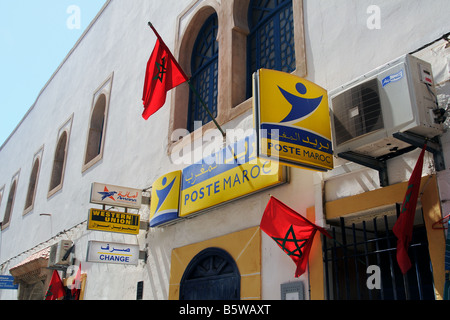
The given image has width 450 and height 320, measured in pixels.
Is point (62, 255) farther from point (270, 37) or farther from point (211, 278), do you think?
point (270, 37)

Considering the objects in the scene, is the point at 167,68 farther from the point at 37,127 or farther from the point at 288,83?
the point at 37,127

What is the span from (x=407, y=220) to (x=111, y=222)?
5709 mm

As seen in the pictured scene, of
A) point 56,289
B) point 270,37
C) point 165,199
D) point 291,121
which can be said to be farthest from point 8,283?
point 291,121

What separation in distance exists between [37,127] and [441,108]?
1759 cm

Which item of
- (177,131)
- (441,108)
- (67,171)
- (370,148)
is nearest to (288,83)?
(370,148)

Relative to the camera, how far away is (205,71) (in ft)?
31.0

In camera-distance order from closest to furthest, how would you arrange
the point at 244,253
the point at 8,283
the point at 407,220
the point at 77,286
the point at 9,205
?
the point at 407,220, the point at 244,253, the point at 77,286, the point at 8,283, the point at 9,205

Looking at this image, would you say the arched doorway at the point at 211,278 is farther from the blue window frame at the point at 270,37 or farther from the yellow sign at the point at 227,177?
the blue window frame at the point at 270,37

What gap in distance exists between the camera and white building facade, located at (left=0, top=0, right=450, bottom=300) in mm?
5121

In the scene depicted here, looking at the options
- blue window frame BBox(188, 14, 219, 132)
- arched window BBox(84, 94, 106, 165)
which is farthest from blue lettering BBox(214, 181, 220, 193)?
arched window BBox(84, 94, 106, 165)

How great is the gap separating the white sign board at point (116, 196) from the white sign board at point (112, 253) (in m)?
0.88

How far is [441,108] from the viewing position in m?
4.60

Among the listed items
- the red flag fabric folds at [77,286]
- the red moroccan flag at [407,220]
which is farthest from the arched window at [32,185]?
the red moroccan flag at [407,220]

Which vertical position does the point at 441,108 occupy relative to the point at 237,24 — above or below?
below
